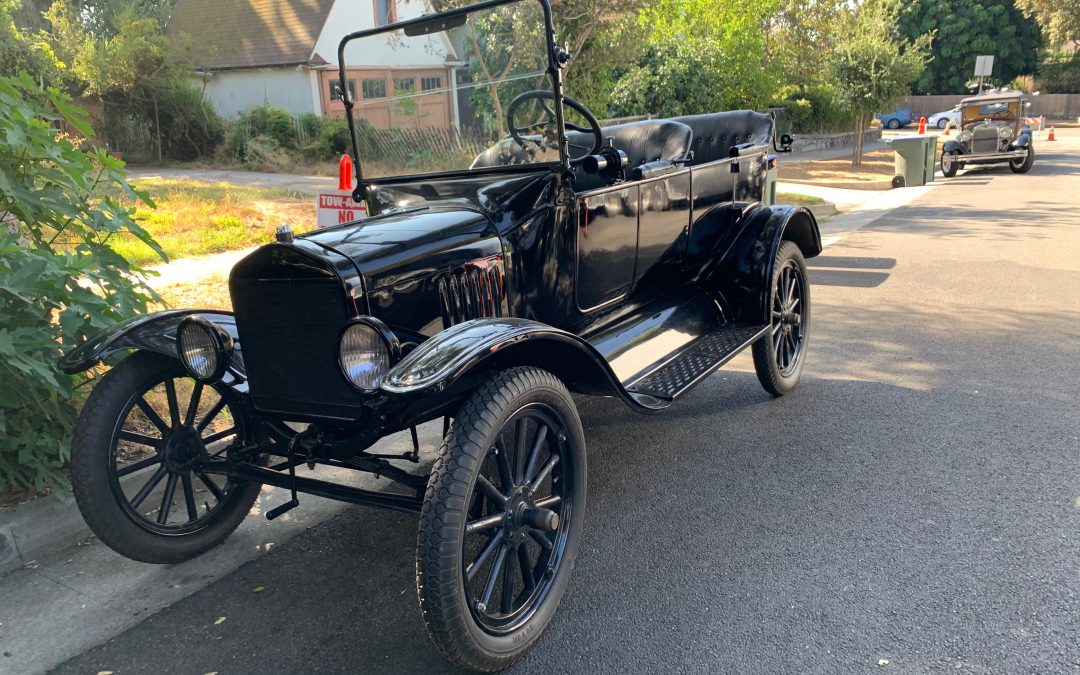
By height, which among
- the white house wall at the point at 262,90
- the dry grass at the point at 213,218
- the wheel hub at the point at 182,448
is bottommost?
the wheel hub at the point at 182,448

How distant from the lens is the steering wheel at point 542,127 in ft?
11.6

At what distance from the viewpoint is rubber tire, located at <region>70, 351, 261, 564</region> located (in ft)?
9.31

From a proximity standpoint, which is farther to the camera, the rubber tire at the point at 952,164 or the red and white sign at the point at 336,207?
the rubber tire at the point at 952,164

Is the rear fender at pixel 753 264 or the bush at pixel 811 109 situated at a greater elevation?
the bush at pixel 811 109

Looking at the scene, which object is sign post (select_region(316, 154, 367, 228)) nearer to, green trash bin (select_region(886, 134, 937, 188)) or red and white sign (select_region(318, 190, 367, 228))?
red and white sign (select_region(318, 190, 367, 228))

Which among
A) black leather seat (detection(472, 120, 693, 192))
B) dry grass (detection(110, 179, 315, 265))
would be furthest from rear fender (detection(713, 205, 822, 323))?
dry grass (detection(110, 179, 315, 265))

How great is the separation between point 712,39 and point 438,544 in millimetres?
18560

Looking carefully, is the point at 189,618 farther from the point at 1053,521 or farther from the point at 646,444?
the point at 1053,521

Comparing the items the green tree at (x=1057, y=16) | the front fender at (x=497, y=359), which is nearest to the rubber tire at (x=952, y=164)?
the front fender at (x=497, y=359)

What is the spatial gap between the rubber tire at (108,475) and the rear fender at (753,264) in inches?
116

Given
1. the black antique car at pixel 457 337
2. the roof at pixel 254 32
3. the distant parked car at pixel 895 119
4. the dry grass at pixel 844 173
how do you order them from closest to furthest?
1. the black antique car at pixel 457 337
2. the dry grass at pixel 844 173
3. the roof at pixel 254 32
4. the distant parked car at pixel 895 119

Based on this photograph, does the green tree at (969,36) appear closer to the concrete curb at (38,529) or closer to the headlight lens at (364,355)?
the headlight lens at (364,355)

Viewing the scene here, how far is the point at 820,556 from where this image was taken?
305 centimetres

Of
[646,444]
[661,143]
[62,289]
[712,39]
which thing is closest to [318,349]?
[62,289]
